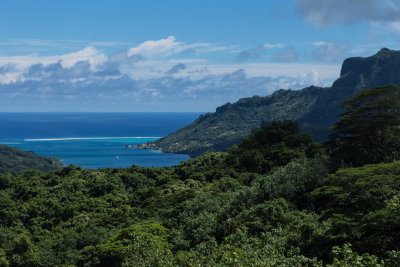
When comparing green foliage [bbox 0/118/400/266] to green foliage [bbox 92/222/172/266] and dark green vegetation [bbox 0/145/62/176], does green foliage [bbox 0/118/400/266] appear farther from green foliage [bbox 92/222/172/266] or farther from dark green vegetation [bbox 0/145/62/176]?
dark green vegetation [bbox 0/145/62/176]

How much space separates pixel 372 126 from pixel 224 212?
2055cm

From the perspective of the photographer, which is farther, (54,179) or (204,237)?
(54,179)

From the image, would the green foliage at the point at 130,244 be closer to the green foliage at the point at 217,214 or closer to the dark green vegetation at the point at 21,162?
the green foliage at the point at 217,214

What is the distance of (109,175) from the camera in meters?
77.1

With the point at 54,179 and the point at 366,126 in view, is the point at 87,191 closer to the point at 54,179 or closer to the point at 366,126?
the point at 54,179

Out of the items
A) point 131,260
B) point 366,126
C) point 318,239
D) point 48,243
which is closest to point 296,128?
point 366,126

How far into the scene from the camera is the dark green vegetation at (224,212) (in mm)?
21844

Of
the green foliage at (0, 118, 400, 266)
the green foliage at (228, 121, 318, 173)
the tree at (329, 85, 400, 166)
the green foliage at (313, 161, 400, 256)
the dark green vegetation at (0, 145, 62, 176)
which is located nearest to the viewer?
the green foliage at (313, 161, 400, 256)

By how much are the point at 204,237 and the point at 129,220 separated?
1869 cm

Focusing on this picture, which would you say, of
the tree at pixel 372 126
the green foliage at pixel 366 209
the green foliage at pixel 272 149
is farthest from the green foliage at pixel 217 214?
the tree at pixel 372 126

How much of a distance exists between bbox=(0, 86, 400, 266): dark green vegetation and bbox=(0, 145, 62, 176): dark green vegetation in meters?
90.9

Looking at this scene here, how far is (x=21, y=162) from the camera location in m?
173

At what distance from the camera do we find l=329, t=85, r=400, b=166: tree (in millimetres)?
45344

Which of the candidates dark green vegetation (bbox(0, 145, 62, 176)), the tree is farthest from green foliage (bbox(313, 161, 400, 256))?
dark green vegetation (bbox(0, 145, 62, 176))
